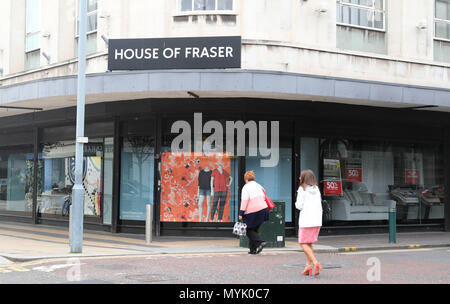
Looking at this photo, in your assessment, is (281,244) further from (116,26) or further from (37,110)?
(37,110)

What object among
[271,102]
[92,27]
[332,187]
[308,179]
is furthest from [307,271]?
[92,27]

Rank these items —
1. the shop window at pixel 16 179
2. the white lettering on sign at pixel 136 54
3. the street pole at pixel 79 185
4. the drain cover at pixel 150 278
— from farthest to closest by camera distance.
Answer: the shop window at pixel 16 179
the white lettering on sign at pixel 136 54
the street pole at pixel 79 185
the drain cover at pixel 150 278

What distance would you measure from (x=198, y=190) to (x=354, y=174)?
500 cm

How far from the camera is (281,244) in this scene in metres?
13.9

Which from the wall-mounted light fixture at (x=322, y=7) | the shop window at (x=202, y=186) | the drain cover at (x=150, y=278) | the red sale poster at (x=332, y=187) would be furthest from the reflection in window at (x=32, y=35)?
the drain cover at (x=150, y=278)

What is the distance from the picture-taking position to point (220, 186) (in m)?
16.6

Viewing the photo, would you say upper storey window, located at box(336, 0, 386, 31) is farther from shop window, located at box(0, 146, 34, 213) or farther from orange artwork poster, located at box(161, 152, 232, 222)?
shop window, located at box(0, 146, 34, 213)

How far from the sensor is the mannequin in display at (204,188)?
16.5 m

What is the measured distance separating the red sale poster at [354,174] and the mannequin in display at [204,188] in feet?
14.5

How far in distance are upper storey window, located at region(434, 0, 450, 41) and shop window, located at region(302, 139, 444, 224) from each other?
3616 mm

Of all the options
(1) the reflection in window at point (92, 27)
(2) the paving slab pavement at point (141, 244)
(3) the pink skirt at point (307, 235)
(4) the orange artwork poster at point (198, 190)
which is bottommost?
(2) the paving slab pavement at point (141, 244)

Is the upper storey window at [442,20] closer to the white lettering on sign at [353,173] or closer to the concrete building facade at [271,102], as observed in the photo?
the concrete building facade at [271,102]

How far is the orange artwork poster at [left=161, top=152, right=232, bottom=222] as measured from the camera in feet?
54.2
